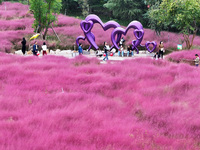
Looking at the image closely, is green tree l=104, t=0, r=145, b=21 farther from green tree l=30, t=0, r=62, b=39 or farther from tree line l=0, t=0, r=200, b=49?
green tree l=30, t=0, r=62, b=39

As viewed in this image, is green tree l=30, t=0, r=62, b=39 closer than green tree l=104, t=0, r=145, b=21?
Yes

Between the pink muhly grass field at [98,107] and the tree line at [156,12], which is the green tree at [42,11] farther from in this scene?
the pink muhly grass field at [98,107]

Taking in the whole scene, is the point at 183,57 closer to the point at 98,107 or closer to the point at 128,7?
the point at 98,107

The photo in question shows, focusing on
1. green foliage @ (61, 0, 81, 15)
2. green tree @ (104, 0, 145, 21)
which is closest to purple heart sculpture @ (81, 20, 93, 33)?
green tree @ (104, 0, 145, 21)

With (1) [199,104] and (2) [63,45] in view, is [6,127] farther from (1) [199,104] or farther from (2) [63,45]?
(2) [63,45]

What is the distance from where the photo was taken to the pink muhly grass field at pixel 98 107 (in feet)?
17.6

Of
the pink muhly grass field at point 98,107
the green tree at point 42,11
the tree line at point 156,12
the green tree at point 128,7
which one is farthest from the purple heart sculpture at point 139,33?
the green tree at point 128,7

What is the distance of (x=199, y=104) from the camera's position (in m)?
8.23

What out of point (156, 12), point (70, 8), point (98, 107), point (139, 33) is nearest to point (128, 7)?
point (156, 12)

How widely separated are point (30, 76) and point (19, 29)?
20818 mm

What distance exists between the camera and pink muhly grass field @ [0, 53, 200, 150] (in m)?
5.38

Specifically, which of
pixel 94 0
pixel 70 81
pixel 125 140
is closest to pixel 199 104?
pixel 125 140

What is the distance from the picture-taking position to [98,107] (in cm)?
755

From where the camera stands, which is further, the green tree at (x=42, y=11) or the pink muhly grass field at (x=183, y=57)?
the green tree at (x=42, y=11)
